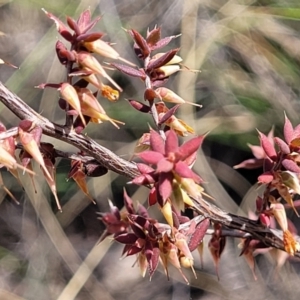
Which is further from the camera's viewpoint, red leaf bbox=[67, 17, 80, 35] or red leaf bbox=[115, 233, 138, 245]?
red leaf bbox=[115, 233, 138, 245]

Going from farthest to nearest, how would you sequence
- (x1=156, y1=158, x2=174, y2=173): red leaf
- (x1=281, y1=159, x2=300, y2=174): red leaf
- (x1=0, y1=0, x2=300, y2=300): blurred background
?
(x1=0, y1=0, x2=300, y2=300): blurred background, (x1=281, y1=159, x2=300, y2=174): red leaf, (x1=156, y1=158, x2=174, y2=173): red leaf

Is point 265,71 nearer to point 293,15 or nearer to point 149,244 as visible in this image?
point 293,15

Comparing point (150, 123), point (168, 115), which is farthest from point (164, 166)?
point (150, 123)

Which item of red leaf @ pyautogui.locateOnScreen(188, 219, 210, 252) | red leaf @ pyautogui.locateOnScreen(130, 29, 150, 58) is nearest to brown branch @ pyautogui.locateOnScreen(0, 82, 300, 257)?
red leaf @ pyautogui.locateOnScreen(188, 219, 210, 252)

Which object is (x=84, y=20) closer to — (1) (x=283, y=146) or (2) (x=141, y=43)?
(2) (x=141, y=43)

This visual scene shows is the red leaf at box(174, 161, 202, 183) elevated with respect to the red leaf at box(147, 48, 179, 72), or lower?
lower

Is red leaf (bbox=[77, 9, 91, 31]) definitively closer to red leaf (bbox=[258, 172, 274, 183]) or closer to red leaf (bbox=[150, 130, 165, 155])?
red leaf (bbox=[150, 130, 165, 155])
